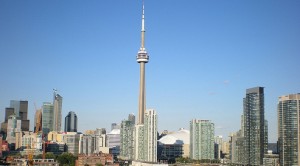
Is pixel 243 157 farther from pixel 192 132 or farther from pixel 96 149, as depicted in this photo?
pixel 96 149

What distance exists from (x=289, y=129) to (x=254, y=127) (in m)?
17.3

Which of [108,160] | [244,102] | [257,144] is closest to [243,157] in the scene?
[257,144]

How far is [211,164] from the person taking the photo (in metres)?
156

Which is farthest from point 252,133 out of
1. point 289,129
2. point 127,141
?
point 127,141

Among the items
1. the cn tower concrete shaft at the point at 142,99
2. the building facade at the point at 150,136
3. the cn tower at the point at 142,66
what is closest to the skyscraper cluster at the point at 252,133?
the building facade at the point at 150,136

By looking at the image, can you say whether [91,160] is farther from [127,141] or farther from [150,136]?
[127,141]

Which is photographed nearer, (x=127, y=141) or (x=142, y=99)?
(x=142, y=99)

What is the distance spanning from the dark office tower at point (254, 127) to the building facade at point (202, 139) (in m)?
19.8

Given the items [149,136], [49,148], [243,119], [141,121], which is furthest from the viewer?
[49,148]

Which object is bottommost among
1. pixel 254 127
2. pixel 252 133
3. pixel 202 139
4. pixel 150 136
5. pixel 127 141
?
pixel 127 141

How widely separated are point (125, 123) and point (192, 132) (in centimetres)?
3106

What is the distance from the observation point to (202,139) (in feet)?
583

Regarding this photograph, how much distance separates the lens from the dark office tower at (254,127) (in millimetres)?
150500

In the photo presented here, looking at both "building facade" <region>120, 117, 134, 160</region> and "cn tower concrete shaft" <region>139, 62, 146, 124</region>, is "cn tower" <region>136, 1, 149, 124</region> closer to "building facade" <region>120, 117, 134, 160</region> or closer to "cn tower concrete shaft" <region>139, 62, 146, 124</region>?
"cn tower concrete shaft" <region>139, 62, 146, 124</region>
